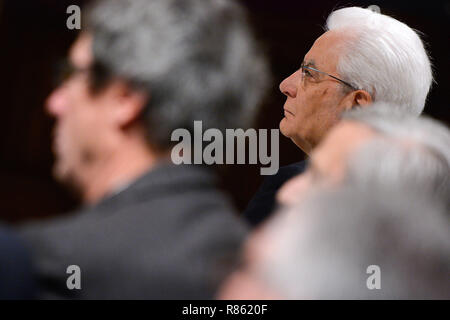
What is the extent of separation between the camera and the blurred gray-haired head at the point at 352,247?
918mm

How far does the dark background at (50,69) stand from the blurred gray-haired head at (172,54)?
0.15 m

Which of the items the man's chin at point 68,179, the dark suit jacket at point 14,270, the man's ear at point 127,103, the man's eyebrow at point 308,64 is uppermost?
the man's eyebrow at point 308,64

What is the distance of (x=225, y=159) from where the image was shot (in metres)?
1.08

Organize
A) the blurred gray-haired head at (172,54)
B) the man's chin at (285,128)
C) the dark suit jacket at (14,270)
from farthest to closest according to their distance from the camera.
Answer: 1. the man's chin at (285,128)
2. the blurred gray-haired head at (172,54)
3. the dark suit jacket at (14,270)

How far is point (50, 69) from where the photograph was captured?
3.65ft

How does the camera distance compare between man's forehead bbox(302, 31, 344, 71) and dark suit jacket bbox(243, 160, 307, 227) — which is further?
man's forehead bbox(302, 31, 344, 71)

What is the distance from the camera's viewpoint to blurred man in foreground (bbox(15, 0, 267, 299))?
90 cm

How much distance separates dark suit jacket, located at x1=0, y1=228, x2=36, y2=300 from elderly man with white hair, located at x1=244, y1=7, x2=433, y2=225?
0.82 meters

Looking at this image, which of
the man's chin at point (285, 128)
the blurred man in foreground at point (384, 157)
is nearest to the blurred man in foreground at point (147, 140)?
the blurred man in foreground at point (384, 157)

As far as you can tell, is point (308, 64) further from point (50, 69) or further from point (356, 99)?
point (50, 69)

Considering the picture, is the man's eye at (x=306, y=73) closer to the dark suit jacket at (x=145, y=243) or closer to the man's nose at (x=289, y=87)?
the man's nose at (x=289, y=87)

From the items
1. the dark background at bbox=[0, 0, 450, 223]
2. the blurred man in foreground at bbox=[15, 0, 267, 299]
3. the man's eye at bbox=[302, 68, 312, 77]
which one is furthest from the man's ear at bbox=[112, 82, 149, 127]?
the man's eye at bbox=[302, 68, 312, 77]

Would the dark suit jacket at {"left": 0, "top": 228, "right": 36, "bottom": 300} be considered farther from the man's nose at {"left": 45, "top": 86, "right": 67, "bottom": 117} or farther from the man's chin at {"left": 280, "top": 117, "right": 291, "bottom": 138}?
the man's chin at {"left": 280, "top": 117, "right": 291, "bottom": 138}

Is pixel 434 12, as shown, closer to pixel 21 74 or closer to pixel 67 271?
pixel 21 74
